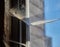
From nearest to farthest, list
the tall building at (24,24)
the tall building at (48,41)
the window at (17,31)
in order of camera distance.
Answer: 1. the tall building at (48,41)
2. the tall building at (24,24)
3. the window at (17,31)

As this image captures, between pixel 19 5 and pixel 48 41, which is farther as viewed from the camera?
pixel 19 5

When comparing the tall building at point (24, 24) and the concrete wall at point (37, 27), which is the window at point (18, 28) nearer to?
the tall building at point (24, 24)

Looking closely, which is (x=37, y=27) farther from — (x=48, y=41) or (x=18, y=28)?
(x=18, y=28)

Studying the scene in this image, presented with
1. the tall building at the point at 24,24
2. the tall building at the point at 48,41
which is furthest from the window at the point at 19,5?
the tall building at the point at 48,41

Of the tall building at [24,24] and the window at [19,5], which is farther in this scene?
the window at [19,5]

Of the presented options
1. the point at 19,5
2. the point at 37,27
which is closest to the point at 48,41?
the point at 37,27

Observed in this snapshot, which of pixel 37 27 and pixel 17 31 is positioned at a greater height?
pixel 37 27

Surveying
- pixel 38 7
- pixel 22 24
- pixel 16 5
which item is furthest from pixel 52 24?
pixel 16 5

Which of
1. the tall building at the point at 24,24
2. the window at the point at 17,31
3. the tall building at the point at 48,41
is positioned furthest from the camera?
the window at the point at 17,31

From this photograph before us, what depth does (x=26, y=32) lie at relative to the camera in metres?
2.89

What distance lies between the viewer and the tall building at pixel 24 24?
2.70 meters

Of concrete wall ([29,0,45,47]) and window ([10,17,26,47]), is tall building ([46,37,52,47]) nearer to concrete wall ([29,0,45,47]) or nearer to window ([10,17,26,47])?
concrete wall ([29,0,45,47])

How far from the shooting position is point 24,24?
2967mm

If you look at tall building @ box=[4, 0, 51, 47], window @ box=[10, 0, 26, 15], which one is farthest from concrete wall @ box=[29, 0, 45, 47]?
window @ box=[10, 0, 26, 15]
